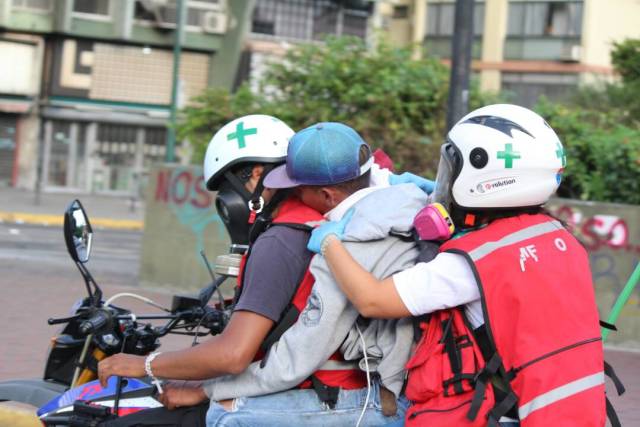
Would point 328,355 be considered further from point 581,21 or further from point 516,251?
point 581,21

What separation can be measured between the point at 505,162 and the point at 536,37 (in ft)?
129

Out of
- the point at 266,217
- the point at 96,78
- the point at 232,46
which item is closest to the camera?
the point at 266,217

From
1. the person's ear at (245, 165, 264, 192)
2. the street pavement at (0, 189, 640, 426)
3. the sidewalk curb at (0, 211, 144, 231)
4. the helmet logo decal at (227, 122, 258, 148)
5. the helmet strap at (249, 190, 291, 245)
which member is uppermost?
the helmet logo decal at (227, 122, 258, 148)

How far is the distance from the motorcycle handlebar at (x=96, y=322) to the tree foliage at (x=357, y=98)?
9.04 metres

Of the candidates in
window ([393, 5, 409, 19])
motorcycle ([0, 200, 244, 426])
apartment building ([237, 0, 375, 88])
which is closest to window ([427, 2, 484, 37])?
window ([393, 5, 409, 19])

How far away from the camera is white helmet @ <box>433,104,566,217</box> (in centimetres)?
274

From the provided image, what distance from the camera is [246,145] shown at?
11.0ft

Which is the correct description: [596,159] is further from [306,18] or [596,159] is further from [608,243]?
[306,18]

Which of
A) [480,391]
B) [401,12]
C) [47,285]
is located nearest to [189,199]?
[47,285]

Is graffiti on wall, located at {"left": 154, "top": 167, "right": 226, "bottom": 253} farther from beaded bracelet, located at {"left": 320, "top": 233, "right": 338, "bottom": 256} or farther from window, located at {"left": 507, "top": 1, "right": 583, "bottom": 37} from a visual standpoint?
window, located at {"left": 507, "top": 1, "right": 583, "bottom": 37}

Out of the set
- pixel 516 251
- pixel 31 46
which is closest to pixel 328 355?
pixel 516 251

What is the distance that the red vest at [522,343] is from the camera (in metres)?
2.58

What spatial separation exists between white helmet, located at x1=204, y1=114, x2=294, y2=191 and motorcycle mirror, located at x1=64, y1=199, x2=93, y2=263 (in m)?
0.42

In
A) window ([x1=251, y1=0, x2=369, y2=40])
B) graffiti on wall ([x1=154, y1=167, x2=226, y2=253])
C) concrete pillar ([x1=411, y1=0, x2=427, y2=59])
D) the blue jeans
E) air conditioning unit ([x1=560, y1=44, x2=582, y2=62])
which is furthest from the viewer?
concrete pillar ([x1=411, y1=0, x2=427, y2=59])
